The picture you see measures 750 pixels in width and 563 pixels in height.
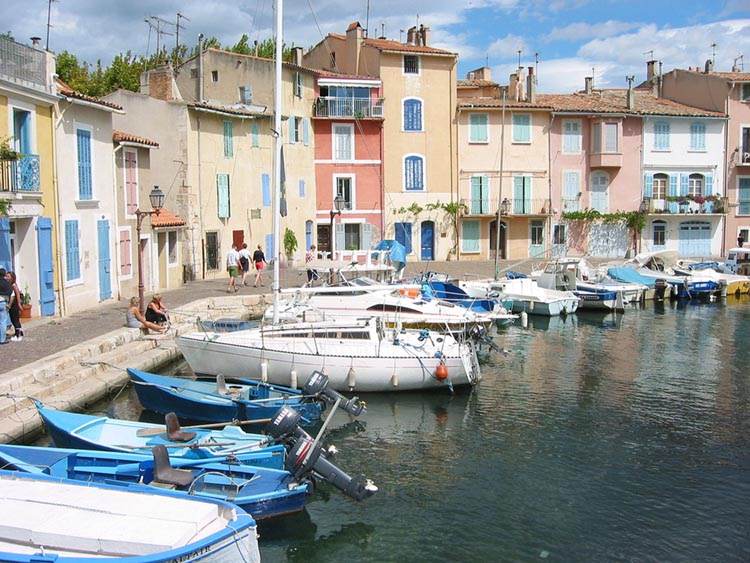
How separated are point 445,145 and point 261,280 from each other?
55.8 ft

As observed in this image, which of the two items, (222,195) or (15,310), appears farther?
(222,195)

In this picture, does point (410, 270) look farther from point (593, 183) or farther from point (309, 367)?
point (309, 367)

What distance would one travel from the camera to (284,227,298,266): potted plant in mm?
39750

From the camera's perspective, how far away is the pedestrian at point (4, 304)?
17.8m

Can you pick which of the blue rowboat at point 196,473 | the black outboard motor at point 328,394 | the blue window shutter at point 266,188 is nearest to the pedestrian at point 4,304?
the blue rowboat at point 196,473

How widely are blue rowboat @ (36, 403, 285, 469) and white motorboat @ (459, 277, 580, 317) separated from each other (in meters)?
19.5

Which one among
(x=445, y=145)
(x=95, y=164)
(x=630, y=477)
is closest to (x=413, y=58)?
(x=445, y=145)

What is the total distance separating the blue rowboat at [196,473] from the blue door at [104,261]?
47.5ft

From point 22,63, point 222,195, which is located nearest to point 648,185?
point 222,195

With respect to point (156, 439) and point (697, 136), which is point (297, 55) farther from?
point (156, 439)

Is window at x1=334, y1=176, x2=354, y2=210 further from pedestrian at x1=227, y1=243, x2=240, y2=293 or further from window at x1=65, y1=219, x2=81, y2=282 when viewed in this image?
window at x1=65, y1=219, x2=81, y2=282

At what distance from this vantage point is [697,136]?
49312 millimetres

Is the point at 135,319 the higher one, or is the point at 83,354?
the point at 135,319

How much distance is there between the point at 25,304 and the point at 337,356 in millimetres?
8956
